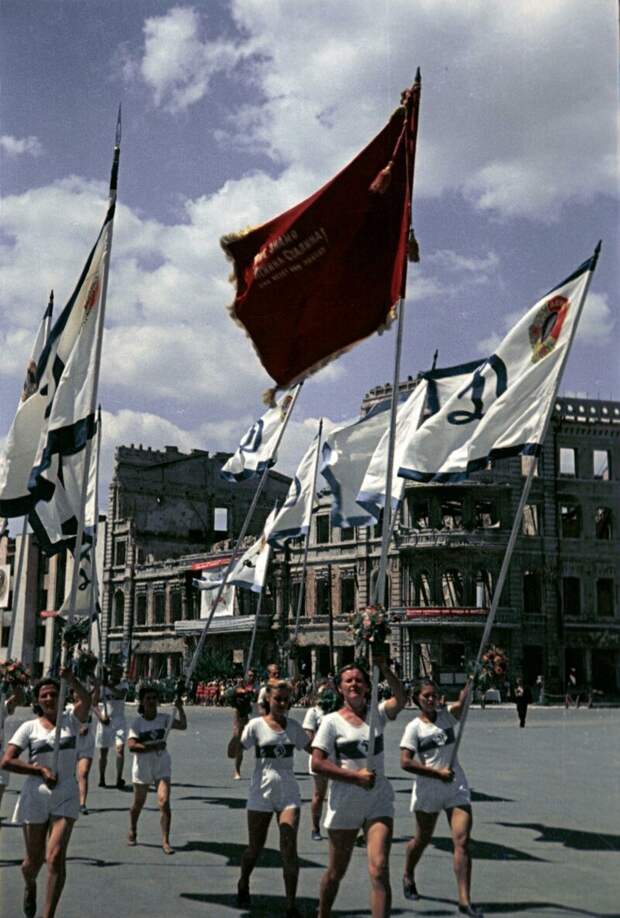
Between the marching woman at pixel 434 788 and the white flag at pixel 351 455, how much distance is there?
978 centimetres

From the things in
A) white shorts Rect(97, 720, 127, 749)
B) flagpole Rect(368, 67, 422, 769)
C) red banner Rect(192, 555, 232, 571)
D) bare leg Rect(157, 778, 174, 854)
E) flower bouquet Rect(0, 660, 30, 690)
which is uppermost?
red banner Rect(192, 555, 232, 571)

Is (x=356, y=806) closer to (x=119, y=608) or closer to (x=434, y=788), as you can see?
(x=434, y=788)

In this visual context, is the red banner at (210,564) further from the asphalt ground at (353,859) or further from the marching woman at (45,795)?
the marching woman at (45,795)

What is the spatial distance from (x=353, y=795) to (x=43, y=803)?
93.7 inches

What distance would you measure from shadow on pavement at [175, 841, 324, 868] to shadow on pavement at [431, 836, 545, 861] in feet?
5.45

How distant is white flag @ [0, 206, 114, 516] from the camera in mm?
10602

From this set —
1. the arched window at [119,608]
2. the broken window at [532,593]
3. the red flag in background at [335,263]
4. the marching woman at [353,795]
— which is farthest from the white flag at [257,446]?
the arched window at [119,608]

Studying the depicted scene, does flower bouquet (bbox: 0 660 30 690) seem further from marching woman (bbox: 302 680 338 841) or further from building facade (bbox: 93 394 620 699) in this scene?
building facade (bbox: 93 394 620 699)

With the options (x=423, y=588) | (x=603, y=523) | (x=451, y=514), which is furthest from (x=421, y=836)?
(x=603, y=523)

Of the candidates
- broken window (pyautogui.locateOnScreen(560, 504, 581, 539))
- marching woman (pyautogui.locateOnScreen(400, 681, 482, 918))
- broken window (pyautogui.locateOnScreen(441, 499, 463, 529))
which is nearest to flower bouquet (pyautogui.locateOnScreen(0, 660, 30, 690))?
marching woman (pyautogui.locateOnScreen(400, 681, 482, 918))

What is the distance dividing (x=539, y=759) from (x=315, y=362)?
1408 cm

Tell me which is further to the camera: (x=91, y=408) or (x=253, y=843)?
(x=91, y=408)

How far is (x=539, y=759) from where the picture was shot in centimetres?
2147

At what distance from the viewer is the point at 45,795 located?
8.02 m
